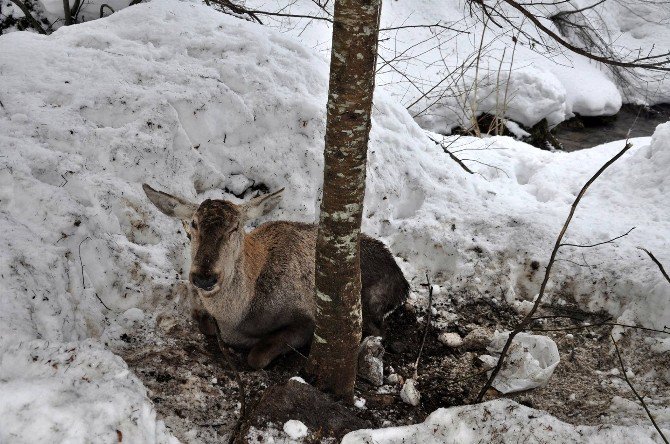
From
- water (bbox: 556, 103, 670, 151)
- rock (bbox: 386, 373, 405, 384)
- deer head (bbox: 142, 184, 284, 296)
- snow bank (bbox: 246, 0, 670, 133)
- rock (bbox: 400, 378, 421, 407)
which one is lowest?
rock (bbox: 386, 373, 405, 384)

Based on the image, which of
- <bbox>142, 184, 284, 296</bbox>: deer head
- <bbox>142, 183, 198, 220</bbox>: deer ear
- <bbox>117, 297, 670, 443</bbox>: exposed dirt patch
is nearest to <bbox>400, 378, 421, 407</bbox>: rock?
<bbox>117, 297, 670, 443</bbox>: exposed dirt patch

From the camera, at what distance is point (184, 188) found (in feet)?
15.8

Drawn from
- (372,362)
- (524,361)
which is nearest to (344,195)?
(372,362)

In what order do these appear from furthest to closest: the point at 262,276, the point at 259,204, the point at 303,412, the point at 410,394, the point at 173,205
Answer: the point at 262,276 < the point at 259,204 < the point at 173,205 < the point at 410,394 < the point at 303,412

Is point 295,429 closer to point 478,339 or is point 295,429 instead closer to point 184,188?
point 478,339

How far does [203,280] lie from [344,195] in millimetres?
1154

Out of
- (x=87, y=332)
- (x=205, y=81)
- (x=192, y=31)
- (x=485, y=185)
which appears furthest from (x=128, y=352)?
(x=485, y=185)

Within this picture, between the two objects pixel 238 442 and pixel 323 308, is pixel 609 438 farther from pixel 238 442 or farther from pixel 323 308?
pixel 238 442

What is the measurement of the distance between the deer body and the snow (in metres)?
0.91

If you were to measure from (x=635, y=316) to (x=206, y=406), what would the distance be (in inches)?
137

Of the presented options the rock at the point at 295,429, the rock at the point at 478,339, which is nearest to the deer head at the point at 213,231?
the rock at the point at 295,429

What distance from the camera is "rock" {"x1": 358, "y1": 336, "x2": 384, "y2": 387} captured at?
153 inches

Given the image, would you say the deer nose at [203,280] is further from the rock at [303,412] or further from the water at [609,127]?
the water at [609,127]

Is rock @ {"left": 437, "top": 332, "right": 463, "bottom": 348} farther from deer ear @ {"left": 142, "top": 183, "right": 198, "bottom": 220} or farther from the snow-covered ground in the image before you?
deer ear @ {"left": 142, "top": 183, "right": 198, "bottom": 220}
